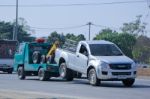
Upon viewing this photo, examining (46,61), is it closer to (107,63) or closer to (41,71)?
(41,71)

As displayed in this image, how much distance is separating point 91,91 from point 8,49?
23.4 metres

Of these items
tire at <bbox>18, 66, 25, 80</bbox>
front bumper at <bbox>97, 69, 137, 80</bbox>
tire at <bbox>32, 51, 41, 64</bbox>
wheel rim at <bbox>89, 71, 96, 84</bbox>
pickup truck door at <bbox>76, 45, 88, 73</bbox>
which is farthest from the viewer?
tire at <bbox>18, 66, 25, 80</bbox>

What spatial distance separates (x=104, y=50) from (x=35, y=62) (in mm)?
5810

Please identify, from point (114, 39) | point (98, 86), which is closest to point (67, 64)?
point (98, 86)

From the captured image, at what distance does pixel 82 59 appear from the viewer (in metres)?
27.8

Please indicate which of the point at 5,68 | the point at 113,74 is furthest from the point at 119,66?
the point at 5,68

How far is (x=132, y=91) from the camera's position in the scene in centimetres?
2355

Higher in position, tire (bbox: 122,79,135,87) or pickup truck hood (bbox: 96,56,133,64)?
pickup truck hood (bbox: 96,56,133,64)

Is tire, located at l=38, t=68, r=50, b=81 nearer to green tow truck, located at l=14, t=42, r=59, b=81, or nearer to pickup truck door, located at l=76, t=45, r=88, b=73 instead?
green tow truck, located at l=14, t=42, r=59, b=81

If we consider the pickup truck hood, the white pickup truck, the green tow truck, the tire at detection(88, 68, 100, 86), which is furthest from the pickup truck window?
the green tow truck

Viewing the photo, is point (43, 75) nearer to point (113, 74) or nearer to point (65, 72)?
point (65, 72)

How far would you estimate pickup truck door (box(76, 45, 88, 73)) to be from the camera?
1085 inches

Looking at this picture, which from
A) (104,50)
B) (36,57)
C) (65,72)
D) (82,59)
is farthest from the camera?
(36,57)

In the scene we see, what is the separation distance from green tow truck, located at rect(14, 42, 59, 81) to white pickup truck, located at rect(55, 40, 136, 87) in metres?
0.73
